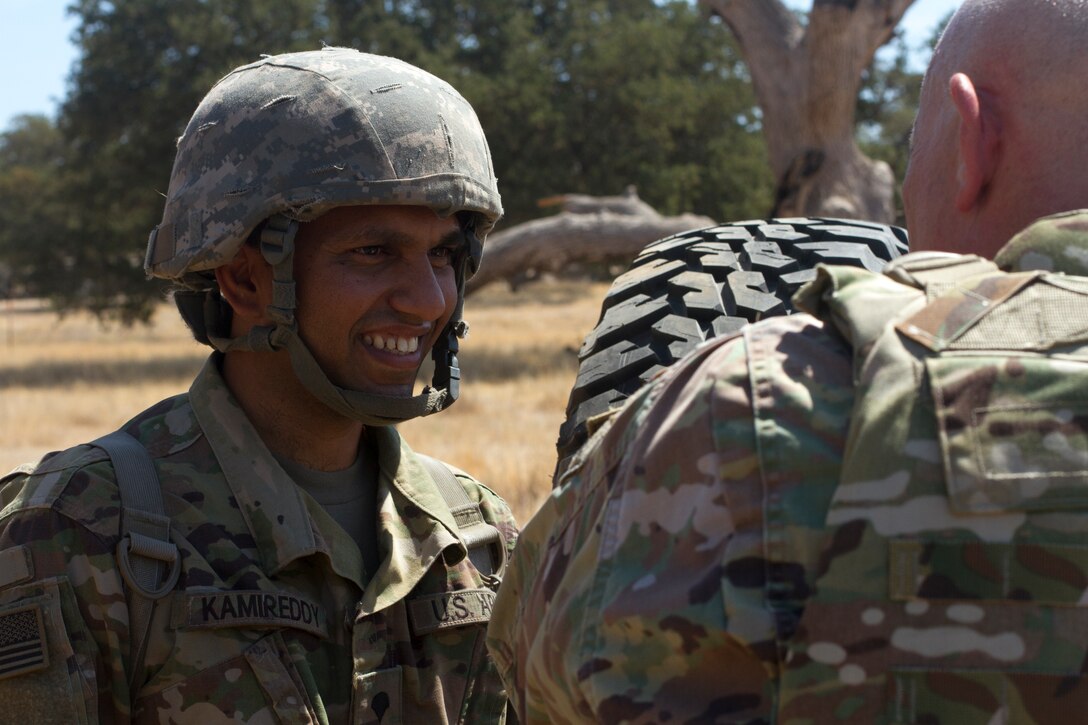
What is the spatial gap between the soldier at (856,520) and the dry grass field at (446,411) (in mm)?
5664

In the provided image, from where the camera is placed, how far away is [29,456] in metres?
11.5

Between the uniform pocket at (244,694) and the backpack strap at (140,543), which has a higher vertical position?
the backpack strap at (140,543)

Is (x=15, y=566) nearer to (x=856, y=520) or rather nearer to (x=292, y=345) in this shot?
(x=292, y=345)

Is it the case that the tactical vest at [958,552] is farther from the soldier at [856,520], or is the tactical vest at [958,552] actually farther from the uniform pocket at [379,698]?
the uniform pocket at [379,698]

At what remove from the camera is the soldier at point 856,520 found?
52.7 inches

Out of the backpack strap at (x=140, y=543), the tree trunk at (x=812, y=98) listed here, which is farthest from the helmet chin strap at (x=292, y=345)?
the tree trunk at (x=812, y=98)

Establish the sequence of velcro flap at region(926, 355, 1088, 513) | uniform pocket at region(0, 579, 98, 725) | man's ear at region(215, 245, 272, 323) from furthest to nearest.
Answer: man's ear at region(215, 245, 272, 323) < uniform pocket at region(0, 579, 98, 725) < velcro flap at region(926, 355, 1088, 513)

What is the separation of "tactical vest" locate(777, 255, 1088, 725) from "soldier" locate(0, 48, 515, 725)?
1.38 meters

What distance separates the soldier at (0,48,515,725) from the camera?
233 centimetres

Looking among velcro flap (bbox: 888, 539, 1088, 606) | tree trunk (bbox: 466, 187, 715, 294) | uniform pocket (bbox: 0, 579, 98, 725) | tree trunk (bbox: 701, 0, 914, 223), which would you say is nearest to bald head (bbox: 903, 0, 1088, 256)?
velcro flap (bbox: 888, 539, 1088, 606)

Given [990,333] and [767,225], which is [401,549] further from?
[990,333]

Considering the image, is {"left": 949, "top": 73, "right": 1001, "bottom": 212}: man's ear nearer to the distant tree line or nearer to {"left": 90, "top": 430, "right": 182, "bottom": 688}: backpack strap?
{"left": 90, "top": 430, "right": 182, "bottom": 688}: backpack strap

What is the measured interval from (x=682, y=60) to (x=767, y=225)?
2407cm

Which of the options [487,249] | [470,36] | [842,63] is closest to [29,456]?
[487,249]
